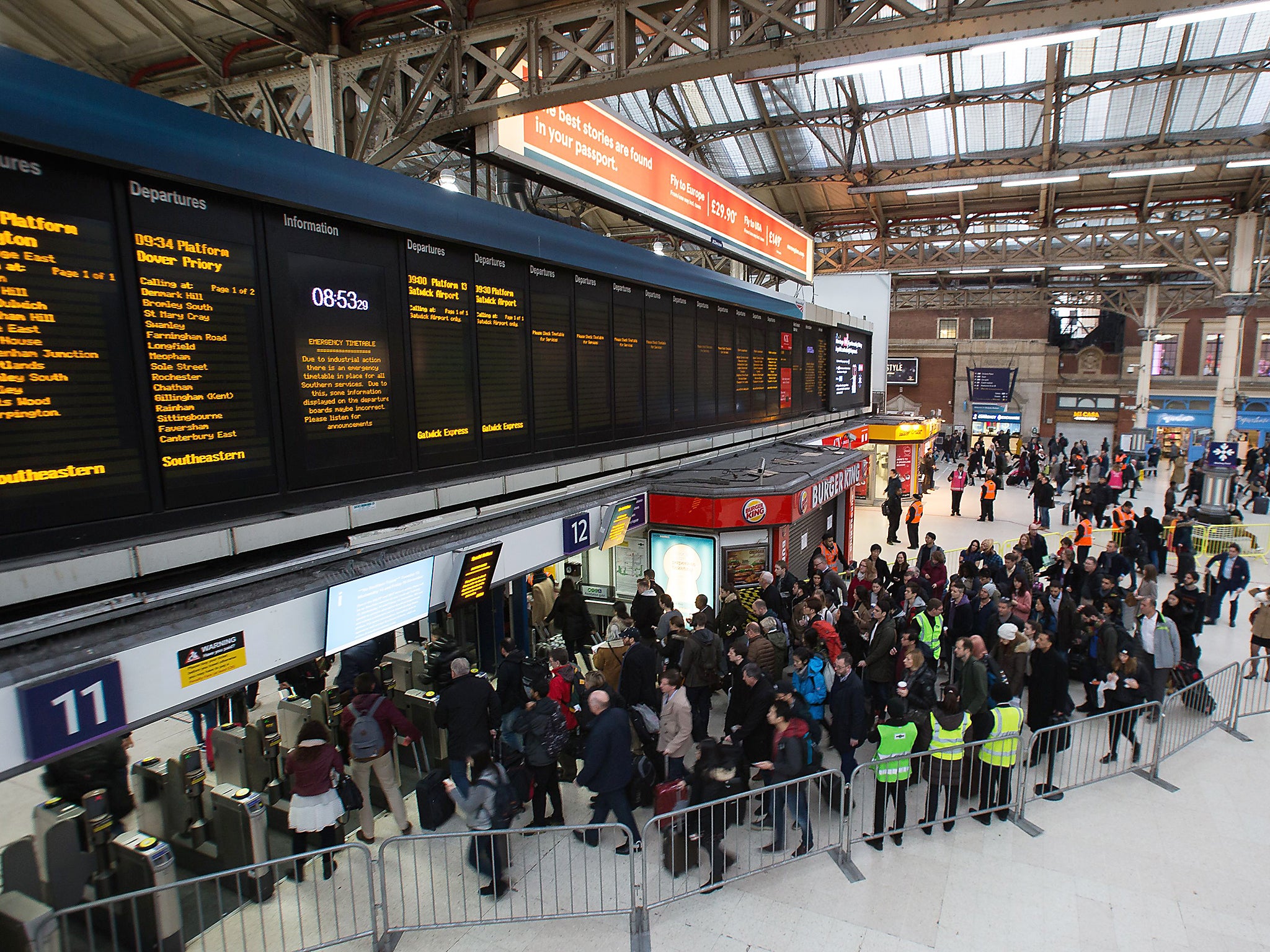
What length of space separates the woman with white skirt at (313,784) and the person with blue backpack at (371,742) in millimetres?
355

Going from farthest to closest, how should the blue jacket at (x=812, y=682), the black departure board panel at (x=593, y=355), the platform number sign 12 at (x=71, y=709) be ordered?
1. the black departure board panel at (x=593, y=355)
2. the blue jacket at (x=812, y=682)
3. the platform number sign 12 at (x=71, y=709)

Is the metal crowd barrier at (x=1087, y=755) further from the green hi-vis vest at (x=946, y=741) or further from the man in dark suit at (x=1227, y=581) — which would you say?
the man in dark suit at (x=1227, y=581)

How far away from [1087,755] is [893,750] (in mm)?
2853

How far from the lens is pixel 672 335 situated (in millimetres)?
10609

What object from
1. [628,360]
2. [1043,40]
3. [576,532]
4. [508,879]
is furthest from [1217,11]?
[508,879]

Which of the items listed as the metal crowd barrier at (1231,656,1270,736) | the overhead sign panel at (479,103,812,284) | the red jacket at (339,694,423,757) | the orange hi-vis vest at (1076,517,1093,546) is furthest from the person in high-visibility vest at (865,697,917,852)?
the orange hi-vis vest at (1076,517,1093,546)

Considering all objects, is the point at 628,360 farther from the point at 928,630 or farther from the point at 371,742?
the point at 371,742

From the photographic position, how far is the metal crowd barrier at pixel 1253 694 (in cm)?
801

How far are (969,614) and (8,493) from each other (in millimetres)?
9469

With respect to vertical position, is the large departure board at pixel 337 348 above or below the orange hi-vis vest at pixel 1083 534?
above

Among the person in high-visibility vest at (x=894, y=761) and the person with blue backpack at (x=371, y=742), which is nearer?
the person in high-visibility vest at (x=894, y=761)

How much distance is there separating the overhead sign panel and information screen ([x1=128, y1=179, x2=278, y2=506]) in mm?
3719

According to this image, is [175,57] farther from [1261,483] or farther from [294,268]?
[1261,483]

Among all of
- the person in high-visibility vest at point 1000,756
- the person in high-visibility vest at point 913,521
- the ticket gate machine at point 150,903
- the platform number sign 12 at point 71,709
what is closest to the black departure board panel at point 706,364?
the person in high-visibility vest at point 913,521
